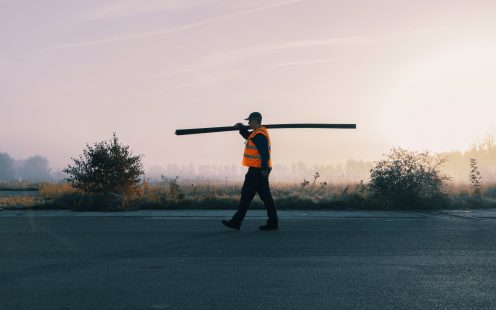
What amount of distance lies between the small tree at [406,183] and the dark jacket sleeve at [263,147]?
6816 mm

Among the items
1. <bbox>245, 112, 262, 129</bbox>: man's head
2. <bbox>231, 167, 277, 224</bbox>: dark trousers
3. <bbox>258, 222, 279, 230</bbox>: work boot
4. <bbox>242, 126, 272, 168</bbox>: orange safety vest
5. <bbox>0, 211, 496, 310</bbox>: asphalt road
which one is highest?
<bbox>245, 112, 262, 129</bbox>: man's head

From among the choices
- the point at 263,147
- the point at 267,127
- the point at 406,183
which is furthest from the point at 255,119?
the point at 406,183

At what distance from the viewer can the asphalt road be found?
524 cm

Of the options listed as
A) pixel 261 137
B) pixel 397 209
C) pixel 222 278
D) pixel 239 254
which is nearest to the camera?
pixel 222 278

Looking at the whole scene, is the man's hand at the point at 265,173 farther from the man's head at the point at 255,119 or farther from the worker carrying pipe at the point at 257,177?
the man's head at the point at 255,119

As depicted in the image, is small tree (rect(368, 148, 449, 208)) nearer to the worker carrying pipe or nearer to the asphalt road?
the asphalt road

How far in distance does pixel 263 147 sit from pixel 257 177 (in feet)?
1.84

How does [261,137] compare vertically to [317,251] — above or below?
above

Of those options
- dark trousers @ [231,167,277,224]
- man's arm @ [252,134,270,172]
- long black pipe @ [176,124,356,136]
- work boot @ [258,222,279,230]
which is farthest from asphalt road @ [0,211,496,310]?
long black pipe @ [176,124,356,136]

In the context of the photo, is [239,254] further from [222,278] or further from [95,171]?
[95,171]

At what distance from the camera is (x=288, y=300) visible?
17.1 ft

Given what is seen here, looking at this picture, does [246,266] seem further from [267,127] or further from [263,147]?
[267,127]

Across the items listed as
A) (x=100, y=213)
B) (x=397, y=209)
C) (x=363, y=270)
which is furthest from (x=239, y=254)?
(x=397, y=209)

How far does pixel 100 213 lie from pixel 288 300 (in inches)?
384
